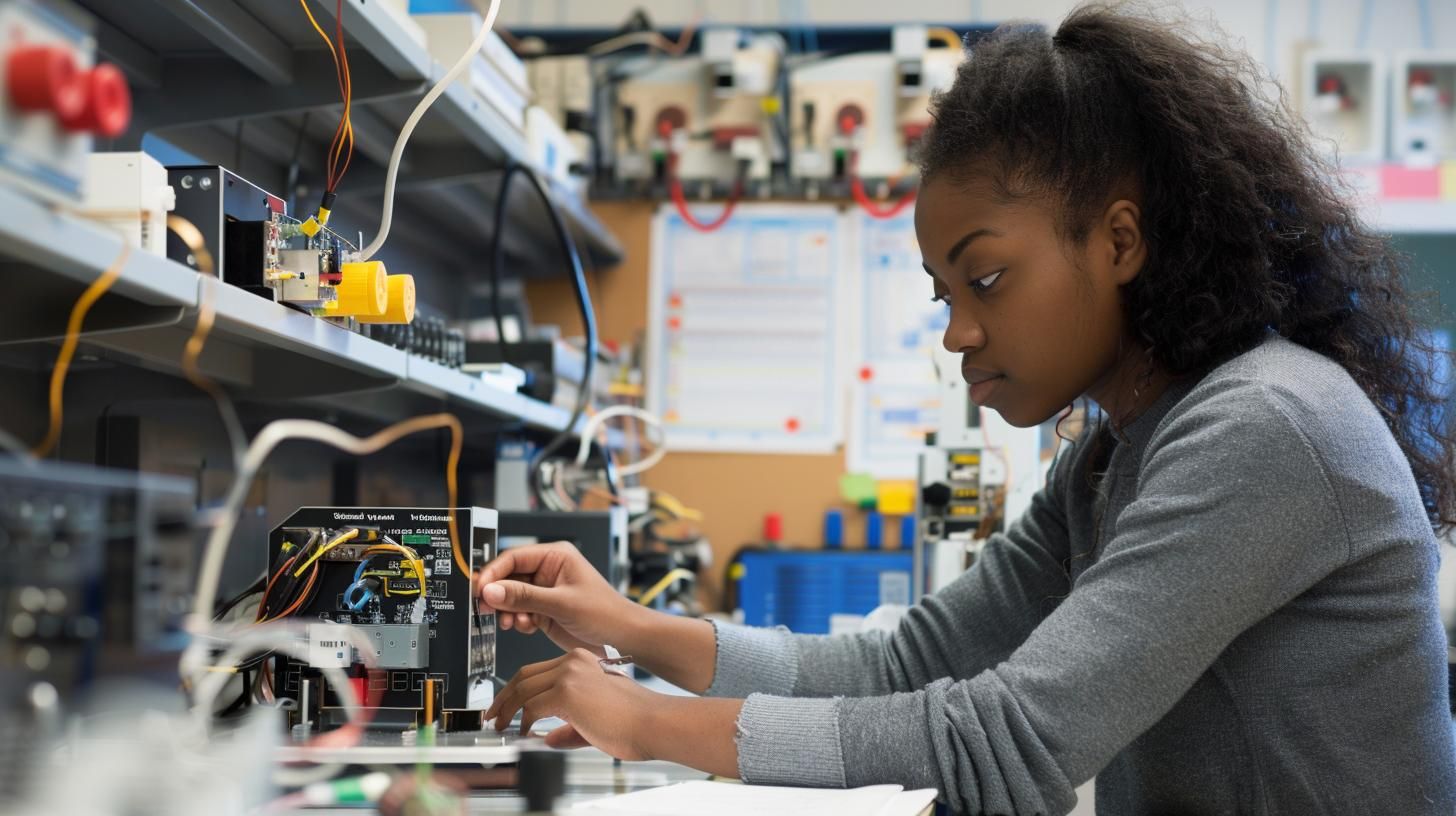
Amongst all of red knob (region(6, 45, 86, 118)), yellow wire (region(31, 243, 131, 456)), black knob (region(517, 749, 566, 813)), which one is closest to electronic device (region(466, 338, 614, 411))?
yellow wire (region(31, 243, 131, 456))

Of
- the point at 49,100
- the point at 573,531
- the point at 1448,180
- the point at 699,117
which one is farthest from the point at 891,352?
the point at 49,100

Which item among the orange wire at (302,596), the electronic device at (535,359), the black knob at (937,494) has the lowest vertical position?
the orange wire at (302,596)

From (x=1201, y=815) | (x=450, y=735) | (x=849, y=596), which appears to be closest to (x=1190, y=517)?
(x=1201, y=815)

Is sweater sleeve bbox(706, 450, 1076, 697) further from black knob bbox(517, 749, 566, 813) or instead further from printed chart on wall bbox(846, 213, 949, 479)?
printed chart on wall bbox(846, 213, 949, 479)

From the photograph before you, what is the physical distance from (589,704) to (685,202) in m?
2.71

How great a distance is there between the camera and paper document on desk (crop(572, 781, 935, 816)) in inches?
33.7

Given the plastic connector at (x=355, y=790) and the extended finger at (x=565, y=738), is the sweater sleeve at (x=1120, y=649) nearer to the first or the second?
the extended finger at (x=565, y=738)

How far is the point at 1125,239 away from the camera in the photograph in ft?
3.79

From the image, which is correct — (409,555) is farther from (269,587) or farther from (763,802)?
(763,802)

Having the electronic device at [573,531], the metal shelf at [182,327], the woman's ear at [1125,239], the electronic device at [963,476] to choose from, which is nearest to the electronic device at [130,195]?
the metal shelf at [182,327]

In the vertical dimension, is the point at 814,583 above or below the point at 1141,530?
below

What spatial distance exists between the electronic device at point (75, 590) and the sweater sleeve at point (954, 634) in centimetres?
69

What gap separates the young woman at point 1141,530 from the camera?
0.95 m

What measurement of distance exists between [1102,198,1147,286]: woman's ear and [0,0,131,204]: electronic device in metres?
0.82
